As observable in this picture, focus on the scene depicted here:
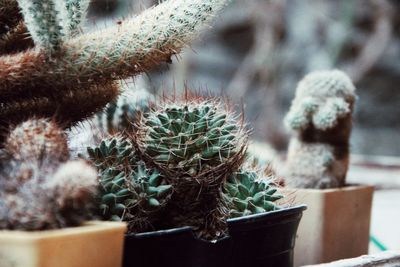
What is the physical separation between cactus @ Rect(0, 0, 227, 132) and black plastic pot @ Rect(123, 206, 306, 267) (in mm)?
192

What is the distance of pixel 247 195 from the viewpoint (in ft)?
3.34

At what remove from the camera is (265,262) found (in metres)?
0.99

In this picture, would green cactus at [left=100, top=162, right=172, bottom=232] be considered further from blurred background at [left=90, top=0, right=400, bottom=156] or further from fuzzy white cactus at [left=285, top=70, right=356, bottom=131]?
blurred background at [left=90, top=0, right=400, bottom=156]

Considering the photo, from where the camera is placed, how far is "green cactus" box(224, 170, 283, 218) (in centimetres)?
101

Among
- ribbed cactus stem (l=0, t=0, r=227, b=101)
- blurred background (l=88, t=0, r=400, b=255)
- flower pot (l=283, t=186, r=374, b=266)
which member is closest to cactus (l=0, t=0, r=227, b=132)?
ribbed cactus stem (l=0, t=0, r=227, b=101)

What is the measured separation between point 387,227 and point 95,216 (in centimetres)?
113

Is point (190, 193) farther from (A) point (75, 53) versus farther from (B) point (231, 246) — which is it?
(A) point (75, 53)

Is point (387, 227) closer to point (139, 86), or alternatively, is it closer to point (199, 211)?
point (139, 86)

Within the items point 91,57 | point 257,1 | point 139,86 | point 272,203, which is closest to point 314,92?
point 139,86

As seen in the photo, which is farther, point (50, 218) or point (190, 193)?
point (190, 193)

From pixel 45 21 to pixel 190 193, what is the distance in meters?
0.30

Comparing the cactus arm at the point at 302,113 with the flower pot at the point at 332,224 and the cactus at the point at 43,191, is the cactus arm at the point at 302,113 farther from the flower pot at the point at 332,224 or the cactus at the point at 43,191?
the cactus at the point at 43,191

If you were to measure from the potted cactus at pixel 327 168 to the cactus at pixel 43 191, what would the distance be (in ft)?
2.14

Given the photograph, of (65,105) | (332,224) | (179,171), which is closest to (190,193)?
(179,171)
